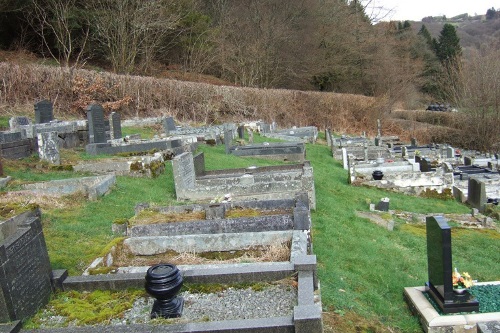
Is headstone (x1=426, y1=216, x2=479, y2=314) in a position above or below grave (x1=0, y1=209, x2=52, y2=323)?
below

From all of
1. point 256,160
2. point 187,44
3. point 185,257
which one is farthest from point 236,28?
point 185,257

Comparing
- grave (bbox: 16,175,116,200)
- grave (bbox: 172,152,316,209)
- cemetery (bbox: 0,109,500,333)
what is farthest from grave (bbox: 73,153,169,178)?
grave (bbox: 16,175,116,200)

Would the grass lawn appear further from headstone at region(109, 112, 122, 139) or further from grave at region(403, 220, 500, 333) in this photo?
headstone at region(109, 112, 122, 139)

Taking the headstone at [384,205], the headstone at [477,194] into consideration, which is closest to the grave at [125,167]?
the headstone at [384,205]

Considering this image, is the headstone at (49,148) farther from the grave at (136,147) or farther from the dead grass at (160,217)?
the dead grass at (160,217)

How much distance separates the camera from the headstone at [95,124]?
1497 cm

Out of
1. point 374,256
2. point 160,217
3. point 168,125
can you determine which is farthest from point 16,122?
point 374,256

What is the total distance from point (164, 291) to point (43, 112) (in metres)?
14.5

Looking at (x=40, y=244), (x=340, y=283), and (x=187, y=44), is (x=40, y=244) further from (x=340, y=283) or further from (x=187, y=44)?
(x=187, y=44)

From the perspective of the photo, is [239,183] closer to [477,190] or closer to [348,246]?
[348,246]

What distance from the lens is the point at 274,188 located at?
34.3 ft

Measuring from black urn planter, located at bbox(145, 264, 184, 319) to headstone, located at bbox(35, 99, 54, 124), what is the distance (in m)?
14.1

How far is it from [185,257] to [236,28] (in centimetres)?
4074

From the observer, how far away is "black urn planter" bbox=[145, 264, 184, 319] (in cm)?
491
